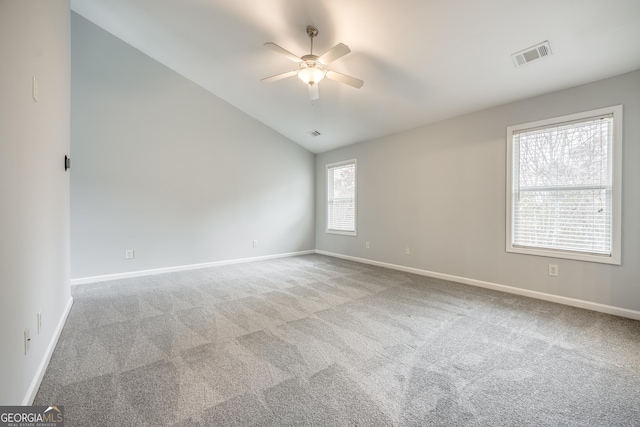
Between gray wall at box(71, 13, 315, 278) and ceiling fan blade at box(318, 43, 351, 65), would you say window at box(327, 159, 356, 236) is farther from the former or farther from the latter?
ceiling fan blade at box(318, 43, 351, 65)


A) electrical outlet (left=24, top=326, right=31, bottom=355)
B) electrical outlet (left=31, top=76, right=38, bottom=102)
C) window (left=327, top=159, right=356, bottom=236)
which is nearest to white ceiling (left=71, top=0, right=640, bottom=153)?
window (left=327, top=159, right=356, bottom=236)

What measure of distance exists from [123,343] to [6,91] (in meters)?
1.87


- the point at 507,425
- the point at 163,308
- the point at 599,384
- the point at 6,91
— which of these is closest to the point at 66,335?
the point at 163,308

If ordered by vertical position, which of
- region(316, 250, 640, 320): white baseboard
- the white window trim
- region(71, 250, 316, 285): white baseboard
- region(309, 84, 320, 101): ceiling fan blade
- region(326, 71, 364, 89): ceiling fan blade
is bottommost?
region(316, 250, 640, 320): white baseboard

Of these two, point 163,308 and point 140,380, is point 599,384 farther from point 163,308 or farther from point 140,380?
point 163,308

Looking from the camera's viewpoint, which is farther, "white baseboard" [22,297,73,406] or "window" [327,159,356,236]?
"window" [327,159,356,236]

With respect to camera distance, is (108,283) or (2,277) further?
(108,283)

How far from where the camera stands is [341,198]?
18.9 ft

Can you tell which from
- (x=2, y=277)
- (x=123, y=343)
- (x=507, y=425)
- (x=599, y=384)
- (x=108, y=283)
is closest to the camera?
(x=2, y=277)

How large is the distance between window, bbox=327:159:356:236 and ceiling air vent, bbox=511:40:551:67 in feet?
10.2

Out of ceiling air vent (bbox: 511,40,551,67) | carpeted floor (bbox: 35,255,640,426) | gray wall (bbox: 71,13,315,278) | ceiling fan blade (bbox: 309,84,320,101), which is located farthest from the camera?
gray wall (bbox: 71,13,315,278)

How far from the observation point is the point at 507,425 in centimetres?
131

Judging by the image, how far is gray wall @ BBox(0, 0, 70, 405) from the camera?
3.84ft

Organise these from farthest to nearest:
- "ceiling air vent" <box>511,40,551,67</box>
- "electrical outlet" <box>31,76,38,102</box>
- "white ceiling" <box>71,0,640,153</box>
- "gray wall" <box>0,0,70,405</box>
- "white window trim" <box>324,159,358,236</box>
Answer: "white window trim" <box>324,159,358,236</box>, "ceiling air vent" <box>511,40,551,67</box>, "white ceiling" <box>71,0,640,153</box>, "electrical outlet" <box>31,76,38,102</box>, "gray wall" <box>0,0,70,405</box>
